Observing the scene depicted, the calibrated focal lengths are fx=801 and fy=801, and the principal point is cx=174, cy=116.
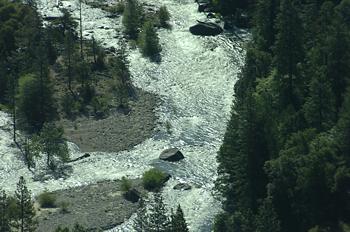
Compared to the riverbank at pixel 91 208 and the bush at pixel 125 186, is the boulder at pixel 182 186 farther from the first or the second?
the bush at pixel 125 186

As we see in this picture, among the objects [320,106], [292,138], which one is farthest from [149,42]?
[292,138]

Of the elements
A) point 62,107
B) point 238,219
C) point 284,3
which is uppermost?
point 284,3

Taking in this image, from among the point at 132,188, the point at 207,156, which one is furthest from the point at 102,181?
the point at 207,156

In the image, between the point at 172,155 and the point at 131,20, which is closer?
the point at 172,155

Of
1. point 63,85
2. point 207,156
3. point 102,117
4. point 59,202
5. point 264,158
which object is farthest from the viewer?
point 63,85

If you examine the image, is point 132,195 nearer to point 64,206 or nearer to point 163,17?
point 64,206

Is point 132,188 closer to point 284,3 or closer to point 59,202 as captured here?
point 59,202
